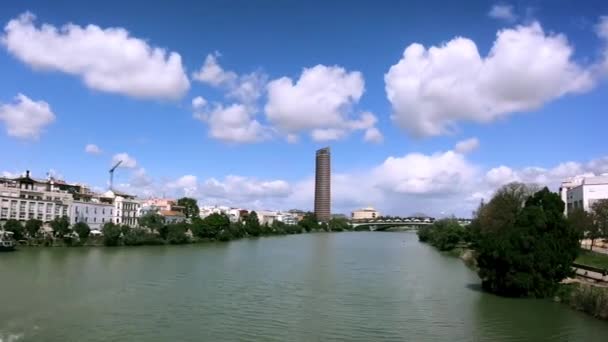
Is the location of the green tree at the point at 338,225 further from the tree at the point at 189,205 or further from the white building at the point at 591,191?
the white building at the point at 591,191

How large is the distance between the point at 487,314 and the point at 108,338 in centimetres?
1425

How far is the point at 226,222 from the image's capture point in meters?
79.2

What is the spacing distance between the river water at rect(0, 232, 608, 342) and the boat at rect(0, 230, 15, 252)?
1271cm

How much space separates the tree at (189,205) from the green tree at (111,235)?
4268 cm

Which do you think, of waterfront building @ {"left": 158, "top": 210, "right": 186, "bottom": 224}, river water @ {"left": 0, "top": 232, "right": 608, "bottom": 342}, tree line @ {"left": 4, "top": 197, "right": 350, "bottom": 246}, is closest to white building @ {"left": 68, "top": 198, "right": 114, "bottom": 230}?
tree line @ {"left": 4, "top": 197, "right": 350, "bottom": 246}

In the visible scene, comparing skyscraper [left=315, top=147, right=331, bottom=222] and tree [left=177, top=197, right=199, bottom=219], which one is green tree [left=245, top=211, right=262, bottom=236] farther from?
skyscraper [left=315, top=147, right=331, bottom=222]

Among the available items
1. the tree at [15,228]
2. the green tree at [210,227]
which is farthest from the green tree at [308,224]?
the tree at [15,228]

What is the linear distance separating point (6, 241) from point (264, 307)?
37.8m

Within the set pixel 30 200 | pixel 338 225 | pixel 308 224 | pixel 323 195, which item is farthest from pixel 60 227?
pixel 323 195

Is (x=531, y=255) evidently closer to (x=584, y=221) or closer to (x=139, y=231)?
(x=584, y=221)

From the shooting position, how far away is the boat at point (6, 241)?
4762 centimetres

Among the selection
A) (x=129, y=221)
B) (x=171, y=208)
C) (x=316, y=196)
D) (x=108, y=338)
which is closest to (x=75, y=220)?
(x=129, y=221)

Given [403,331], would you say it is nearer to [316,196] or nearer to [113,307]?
[113,307]

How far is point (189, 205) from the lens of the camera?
10575 centimetres
